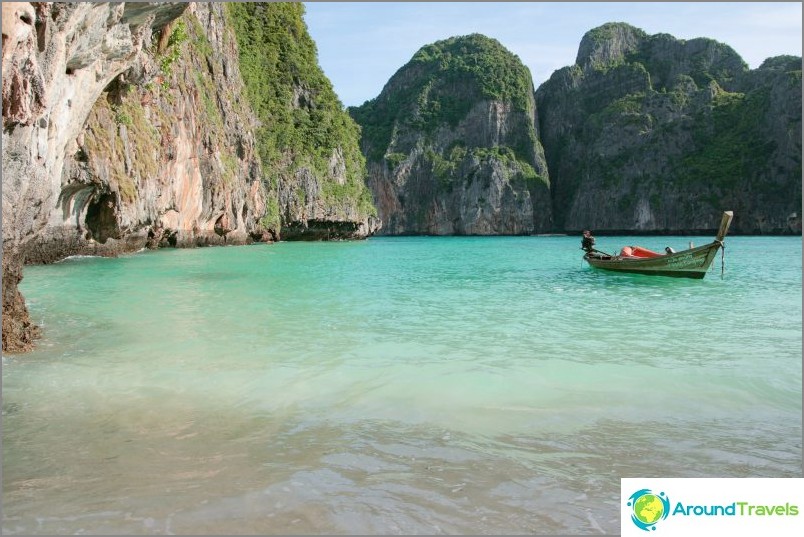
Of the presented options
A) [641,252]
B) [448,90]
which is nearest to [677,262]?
[641,252]

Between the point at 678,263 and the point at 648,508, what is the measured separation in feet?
54.6

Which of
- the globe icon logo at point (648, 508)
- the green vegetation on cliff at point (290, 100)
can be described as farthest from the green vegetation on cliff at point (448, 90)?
the globe icon logo at point (648, 508)

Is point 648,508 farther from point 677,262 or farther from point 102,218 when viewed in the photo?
point 102,218

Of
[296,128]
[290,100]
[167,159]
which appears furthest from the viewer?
[296,128]

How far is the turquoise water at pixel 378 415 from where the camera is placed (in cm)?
348

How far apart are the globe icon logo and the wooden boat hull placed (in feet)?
53.4

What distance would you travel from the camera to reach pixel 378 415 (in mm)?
5332

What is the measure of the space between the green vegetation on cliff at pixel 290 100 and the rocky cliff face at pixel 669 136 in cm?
5956

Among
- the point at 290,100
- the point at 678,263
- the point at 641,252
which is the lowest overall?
the point at 678,263

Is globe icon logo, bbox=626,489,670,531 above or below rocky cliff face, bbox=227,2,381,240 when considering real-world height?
below

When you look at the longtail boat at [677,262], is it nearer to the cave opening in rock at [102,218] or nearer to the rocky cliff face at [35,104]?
the rocky cliff face at [35,104]

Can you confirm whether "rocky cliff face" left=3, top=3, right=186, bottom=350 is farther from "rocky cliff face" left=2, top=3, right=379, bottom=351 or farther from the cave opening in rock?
the cave opening in rock

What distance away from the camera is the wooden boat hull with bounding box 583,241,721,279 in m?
18.0

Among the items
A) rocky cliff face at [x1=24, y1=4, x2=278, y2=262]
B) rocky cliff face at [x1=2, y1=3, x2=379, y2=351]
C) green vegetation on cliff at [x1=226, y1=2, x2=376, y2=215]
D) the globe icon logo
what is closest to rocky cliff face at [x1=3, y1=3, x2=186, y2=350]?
rocky cliff face at [x1=2, y1=3, x2=379, y2=351]
